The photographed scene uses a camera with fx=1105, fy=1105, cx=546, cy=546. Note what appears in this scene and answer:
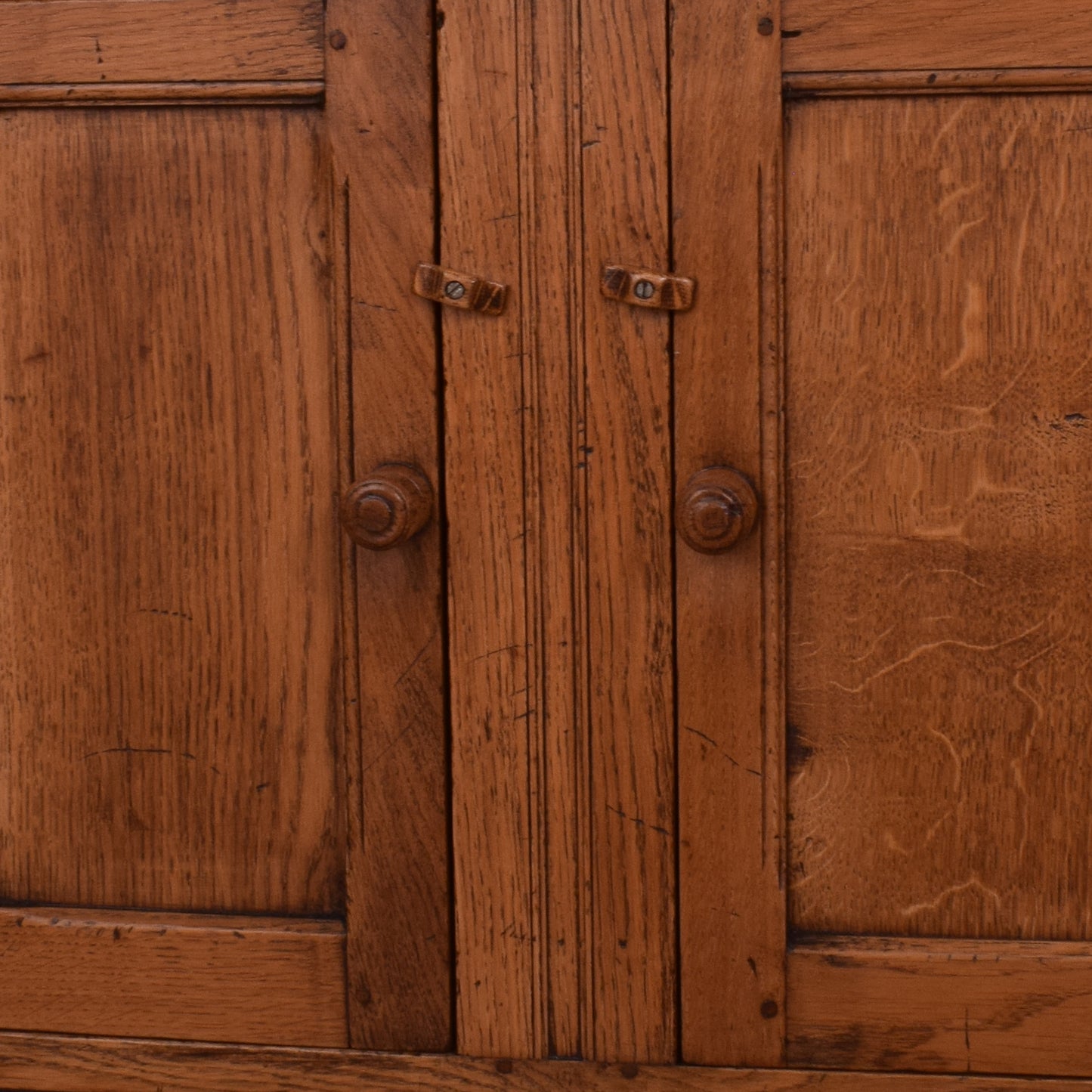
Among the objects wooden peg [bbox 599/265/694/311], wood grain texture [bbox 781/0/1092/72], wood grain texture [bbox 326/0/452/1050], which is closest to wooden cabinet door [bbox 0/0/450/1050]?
wood grain texture [bbox 326/0/452/1050]

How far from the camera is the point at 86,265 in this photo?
66cm

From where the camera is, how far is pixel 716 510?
587 mm

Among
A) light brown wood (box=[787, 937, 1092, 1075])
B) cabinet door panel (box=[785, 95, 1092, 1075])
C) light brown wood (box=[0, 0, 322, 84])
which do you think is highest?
light brown wood (box=[0, 0, 322, 84])

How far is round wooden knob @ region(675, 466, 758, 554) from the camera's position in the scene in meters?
0.59

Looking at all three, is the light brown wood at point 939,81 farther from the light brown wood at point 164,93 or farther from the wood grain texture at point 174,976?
the wood grain texture at point 174,976

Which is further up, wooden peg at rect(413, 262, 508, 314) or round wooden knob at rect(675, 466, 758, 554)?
wooden peg at rect(413, 262, 508, 314)

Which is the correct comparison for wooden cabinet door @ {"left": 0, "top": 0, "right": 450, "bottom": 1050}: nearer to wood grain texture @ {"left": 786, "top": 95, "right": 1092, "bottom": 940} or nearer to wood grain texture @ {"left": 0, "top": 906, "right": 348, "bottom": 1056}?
wood grain texture @ {"left": 0, "top": 906, "right": 348, "bottom": 1056}

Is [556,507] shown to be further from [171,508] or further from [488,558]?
[171,508]

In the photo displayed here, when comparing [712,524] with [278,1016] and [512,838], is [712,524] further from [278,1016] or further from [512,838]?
[278,1016]

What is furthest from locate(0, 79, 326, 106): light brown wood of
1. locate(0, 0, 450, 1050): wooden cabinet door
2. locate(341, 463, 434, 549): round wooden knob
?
locate(341, 463, 434, 549): round wooden knob

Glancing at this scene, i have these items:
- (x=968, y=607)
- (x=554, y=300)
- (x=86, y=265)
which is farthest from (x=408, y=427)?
(x=968, y=607)

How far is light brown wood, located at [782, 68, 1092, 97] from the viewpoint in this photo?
60 cm

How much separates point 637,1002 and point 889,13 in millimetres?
576

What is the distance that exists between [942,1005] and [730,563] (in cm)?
28
